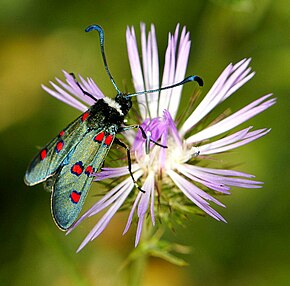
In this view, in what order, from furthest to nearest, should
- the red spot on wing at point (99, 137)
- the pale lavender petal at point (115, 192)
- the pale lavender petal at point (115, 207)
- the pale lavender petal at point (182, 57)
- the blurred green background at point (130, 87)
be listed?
the blurred green background at point (130, 87) → the pale lavender petal at point (182, 57) → the red spot on wing at point (99, 137) → the pale lavender petal at point (115, 192) → the pale lavender petal at point (115, 207)

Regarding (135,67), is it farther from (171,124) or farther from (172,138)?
(171,124)

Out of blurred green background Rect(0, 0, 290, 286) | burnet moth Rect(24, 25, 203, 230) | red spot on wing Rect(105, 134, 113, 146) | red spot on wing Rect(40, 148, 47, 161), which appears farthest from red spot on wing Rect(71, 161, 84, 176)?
blurred green background Rect(0, 0, 290, 286)

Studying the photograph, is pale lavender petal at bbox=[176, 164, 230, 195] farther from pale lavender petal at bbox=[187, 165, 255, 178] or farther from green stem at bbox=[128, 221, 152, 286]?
green stem at bbox=[128, 221, 152, 286]

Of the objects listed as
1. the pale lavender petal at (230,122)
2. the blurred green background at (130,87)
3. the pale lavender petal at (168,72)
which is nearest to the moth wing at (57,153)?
the pale lavender petal at (168,72)

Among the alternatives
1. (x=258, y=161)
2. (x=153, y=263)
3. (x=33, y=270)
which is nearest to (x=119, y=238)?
(x=153, y=263)

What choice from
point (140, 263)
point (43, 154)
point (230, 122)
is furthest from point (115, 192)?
point (230, 122)

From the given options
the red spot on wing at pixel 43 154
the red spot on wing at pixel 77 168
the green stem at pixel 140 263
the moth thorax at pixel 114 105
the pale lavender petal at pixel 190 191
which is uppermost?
the moth thorax at pixel 114 105

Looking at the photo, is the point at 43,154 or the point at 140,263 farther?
the point at 140,263

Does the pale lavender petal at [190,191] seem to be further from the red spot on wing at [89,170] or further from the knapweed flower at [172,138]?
the red spot on wing at [89,170]
